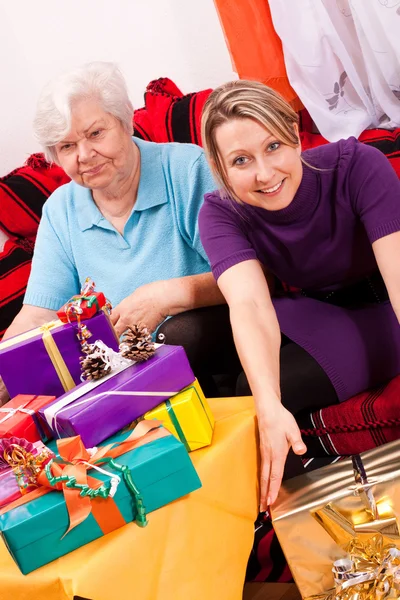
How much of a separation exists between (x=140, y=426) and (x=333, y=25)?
1509mm

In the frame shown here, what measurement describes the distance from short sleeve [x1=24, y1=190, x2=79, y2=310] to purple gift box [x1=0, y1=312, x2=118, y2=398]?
569mm

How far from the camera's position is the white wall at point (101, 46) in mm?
2504

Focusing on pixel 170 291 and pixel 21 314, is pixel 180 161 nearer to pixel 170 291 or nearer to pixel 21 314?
pixel 170 291

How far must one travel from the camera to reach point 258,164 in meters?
1.28

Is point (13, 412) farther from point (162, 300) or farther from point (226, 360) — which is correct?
point (226, 360)

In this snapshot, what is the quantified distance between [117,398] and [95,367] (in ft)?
0.29

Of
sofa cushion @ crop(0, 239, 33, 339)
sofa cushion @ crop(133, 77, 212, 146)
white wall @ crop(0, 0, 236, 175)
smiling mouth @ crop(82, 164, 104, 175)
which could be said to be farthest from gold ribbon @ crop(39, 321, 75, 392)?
white wall @ crop(0, 0, 236, 175)

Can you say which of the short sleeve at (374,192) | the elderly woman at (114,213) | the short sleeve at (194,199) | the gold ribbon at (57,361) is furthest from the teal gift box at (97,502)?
the short sleeve at (194,199)

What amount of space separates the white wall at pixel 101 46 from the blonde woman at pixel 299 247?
1.26 m

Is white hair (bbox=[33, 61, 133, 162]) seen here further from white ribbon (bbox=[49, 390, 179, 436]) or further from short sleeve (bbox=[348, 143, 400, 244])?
white ribbon (bbox=[49, 390, 179, 436])

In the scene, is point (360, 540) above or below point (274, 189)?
below

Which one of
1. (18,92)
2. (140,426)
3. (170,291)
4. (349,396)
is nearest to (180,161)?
(170,291)

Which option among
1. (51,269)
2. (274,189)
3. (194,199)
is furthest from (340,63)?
(51,269)

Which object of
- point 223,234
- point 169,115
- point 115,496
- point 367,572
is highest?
point 169,115
